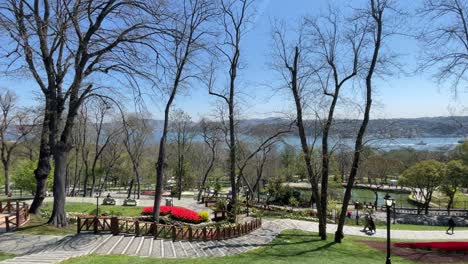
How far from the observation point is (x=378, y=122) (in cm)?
1964

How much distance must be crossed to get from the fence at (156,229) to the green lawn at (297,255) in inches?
104

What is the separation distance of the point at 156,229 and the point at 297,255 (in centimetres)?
632

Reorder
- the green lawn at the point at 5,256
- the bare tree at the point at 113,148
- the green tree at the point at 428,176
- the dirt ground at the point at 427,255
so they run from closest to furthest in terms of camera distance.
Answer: the green lawn at the point at 5,256
the dirt ground at the point at 427,255
the green tree at the point at 428,176
the bare tree at the point at 113,148

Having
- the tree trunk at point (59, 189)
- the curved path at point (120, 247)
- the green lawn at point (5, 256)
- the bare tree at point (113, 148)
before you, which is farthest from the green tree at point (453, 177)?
the green lawn at point (5, 256)

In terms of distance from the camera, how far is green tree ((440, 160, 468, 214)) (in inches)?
1628

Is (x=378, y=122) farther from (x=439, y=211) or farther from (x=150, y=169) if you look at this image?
(x=150, y=169)

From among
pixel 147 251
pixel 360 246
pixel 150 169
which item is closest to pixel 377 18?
pixel 360 246

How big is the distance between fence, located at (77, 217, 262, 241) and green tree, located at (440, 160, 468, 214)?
32701 mm

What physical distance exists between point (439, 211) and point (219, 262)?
4046 centimetres

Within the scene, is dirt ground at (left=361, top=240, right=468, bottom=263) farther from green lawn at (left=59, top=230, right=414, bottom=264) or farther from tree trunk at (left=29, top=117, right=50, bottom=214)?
tree trunk at (left=29, top=117, right=50, bottom=214)

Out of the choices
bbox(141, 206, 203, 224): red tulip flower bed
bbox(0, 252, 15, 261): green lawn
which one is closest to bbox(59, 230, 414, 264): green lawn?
bbox(0, 252, 15, 261): green lawn

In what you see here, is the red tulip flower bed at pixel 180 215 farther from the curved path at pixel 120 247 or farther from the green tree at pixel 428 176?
the green tree at pixel 428 176

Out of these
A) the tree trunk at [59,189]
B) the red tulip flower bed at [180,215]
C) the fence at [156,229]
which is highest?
the tree trunk at [59,189]

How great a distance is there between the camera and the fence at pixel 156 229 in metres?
15.5
